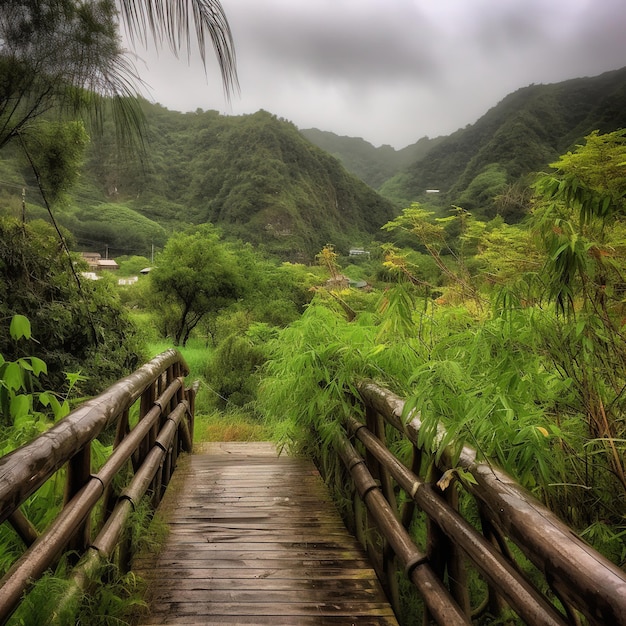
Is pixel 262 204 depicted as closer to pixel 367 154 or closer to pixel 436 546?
pixel 436 546

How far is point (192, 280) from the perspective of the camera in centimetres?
1444

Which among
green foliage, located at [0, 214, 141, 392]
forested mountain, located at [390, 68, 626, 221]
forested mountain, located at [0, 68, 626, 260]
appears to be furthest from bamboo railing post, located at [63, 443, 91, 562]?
forested mountain, located at [390, 68, 626, 221]

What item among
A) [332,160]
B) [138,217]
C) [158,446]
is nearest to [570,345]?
[158,446]

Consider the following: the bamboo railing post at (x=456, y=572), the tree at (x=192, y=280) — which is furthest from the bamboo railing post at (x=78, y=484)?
the tree at (x=192, y=280)

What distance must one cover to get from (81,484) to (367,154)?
11304cm

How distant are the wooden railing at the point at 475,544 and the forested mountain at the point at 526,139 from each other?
17993 mm

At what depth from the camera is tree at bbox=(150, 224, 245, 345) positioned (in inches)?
570

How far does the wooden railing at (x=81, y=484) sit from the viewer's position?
102 centimetres

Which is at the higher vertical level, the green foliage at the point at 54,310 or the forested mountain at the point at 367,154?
the forested mountain at the point at 367,154

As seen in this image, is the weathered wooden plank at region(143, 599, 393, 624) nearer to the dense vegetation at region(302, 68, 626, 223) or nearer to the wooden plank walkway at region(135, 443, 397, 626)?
the wooden plank walkway at region(135, 443, 397, 626)

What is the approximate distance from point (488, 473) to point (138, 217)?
45.2 meters

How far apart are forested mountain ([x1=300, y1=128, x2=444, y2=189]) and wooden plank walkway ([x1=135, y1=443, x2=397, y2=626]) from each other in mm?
79819

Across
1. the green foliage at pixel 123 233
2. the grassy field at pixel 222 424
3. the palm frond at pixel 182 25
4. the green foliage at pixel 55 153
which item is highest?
the green foliage at pixel 123 233

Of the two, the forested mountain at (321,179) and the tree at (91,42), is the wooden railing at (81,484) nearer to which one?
the tree at (91,42)
